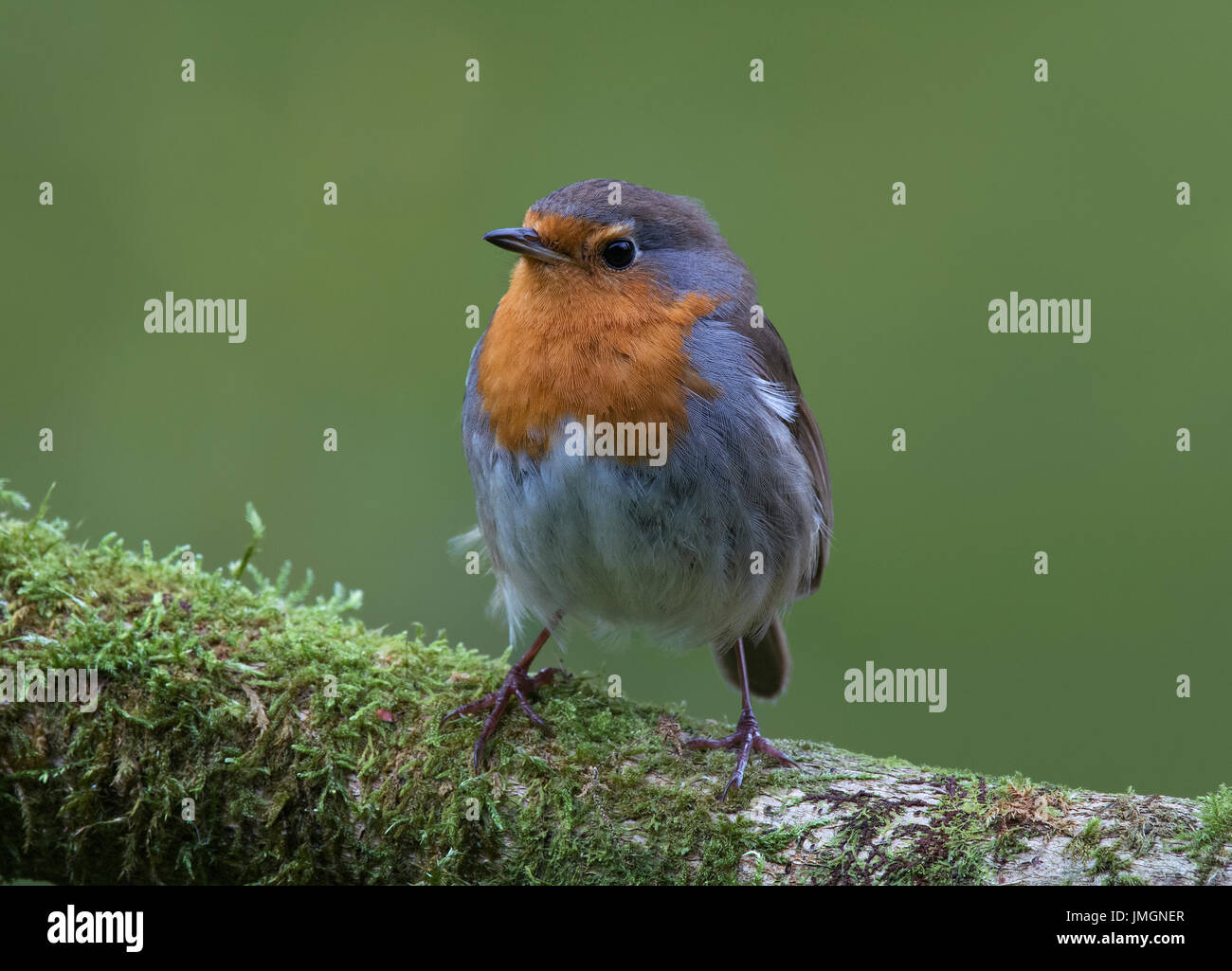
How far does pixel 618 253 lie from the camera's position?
4.23 m

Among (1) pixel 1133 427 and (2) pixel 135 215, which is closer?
(1) pixel 1133 427

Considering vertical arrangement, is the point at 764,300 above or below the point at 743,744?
above

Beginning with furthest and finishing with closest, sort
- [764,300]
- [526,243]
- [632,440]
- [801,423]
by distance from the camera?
[764,300], [801,423], [526,243], [632,440]

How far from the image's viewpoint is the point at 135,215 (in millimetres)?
7516

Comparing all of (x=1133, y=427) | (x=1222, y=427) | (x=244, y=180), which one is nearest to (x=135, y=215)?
(x=244, y=180)

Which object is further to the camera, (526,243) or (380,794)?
(526,243)

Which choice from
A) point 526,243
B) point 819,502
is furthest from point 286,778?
point 819,502

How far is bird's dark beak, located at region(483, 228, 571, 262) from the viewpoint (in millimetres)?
4055

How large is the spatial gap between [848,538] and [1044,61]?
11.5ft

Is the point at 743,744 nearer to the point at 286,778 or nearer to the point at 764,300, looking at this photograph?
the point at 286,778

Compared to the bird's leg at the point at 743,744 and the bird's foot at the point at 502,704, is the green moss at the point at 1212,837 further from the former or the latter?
the bird's foot at the point at 502,704

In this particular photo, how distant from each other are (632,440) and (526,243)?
81cm

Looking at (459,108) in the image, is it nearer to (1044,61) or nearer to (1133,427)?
(1044,61)

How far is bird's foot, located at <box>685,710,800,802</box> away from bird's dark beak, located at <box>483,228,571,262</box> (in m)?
1.74
